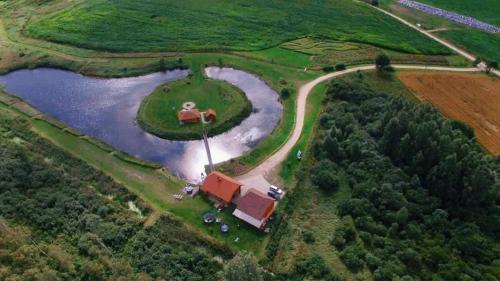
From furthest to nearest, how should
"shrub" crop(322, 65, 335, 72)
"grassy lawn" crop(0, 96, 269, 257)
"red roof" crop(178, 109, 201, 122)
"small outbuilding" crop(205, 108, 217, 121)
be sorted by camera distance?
"shrub" crop(322, 65, 335, 72) < "small outbuilding" crop(205, 108, 217, 121) < "red roof" crop(178, 109, 201, 122) < "grassy lawn" crop(0, 96, 269, 257)

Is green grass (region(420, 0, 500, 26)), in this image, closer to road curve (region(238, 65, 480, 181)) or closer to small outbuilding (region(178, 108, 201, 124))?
road curve (region(238, 65, 480, 181))

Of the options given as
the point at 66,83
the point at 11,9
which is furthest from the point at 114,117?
the point at 11,9

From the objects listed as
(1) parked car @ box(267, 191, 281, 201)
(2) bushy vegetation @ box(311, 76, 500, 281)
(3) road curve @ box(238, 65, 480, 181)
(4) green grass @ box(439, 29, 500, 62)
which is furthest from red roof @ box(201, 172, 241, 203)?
(4) green grass @ box(439, 29, 500, 62)

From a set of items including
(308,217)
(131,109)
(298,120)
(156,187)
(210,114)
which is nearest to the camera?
(308,217)

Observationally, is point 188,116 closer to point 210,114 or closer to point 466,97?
point 210,114

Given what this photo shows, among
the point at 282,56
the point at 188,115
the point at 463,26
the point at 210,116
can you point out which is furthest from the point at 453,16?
the point at 188,115

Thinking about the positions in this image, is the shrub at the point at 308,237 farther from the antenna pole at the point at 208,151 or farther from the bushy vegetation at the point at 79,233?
the antenna pole at the point at 208,151
